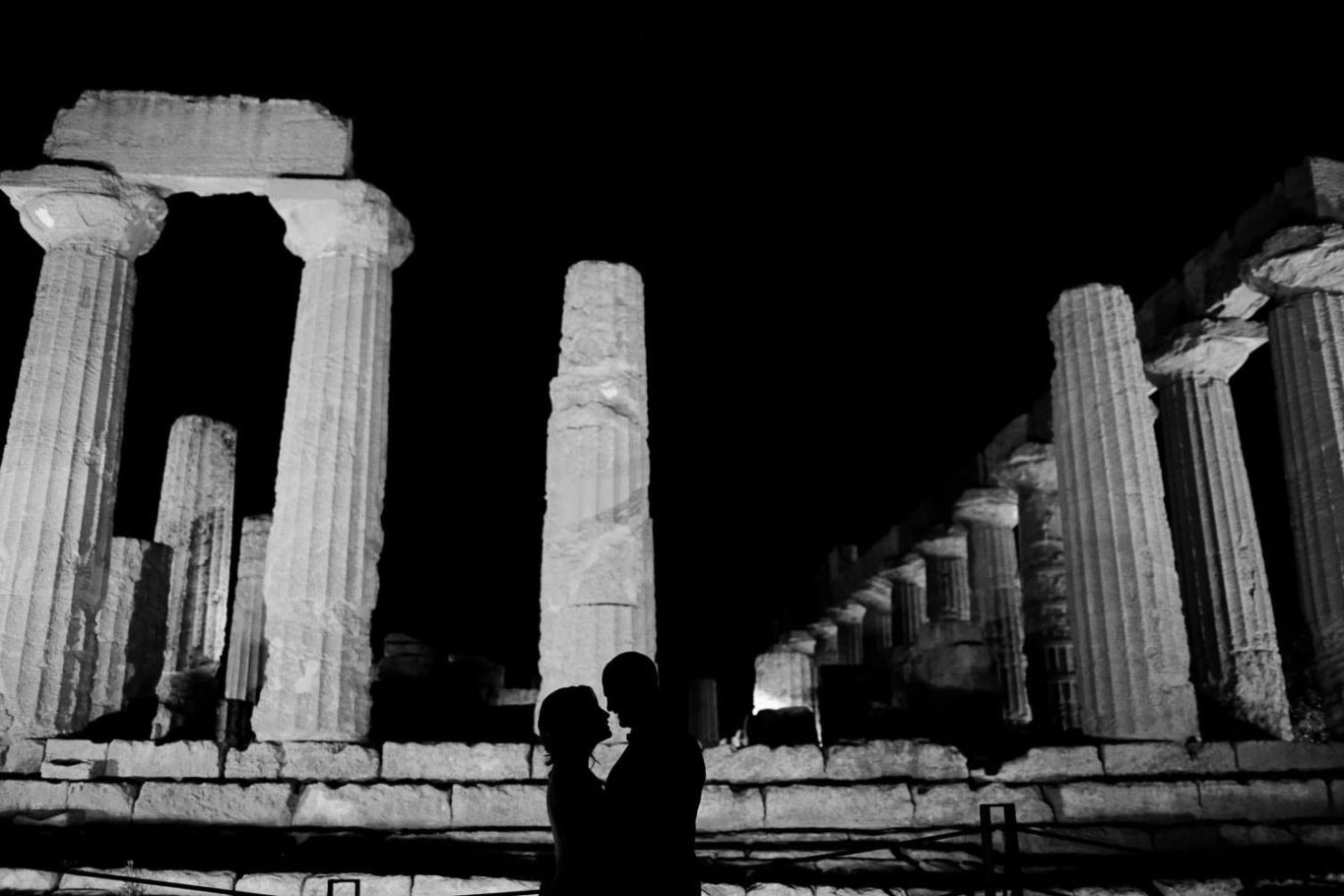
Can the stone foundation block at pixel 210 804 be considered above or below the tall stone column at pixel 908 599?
below

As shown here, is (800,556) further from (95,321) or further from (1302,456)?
(95,321)

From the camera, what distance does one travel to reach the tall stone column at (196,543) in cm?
1759

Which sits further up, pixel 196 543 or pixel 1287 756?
pixel 196 543

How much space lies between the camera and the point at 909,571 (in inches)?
1007

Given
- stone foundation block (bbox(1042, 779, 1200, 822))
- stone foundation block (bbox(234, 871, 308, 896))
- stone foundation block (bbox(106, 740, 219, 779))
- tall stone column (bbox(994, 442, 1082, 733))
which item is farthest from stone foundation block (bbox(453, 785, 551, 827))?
tall stone column (bbox(994, 442, 1082, 733))

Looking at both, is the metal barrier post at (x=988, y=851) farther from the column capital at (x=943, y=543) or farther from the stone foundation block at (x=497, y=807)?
the column capital at (x=943, y=543)

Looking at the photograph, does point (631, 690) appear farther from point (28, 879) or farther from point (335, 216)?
point (335, 216)

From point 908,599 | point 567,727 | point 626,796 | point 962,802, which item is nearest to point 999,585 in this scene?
point 908,599

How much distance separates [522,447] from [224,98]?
15974 mm

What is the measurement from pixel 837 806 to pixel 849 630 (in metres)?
21.4

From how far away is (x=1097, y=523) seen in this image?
12.6 meters

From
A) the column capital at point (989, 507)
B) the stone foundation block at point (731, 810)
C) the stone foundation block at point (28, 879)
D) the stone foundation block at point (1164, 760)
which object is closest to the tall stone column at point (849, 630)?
the column capital at point (989, 507)

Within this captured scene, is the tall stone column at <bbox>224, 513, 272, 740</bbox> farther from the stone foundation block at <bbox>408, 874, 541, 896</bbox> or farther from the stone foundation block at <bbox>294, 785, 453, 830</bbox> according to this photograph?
the stone foundation block at <bbox>408, 874, 541, 896</bbox>

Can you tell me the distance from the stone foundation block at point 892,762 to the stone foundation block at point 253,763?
16.2ft
